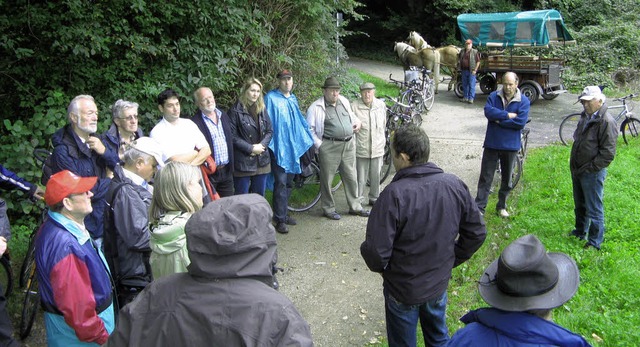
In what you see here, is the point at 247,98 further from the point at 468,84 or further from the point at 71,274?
the point at 468,84

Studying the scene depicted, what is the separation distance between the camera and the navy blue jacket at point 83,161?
4410 mm

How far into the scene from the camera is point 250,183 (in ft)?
22.4

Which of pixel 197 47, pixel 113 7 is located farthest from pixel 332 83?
pixel 113 7

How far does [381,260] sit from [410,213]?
1.09 ft

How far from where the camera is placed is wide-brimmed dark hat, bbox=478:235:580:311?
2211mm

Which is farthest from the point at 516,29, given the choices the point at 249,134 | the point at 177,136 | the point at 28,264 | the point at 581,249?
the point at 28,264

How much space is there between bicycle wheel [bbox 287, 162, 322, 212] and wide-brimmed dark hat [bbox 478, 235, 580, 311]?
5.07 m

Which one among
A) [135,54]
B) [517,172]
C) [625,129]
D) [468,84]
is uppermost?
[135,54]

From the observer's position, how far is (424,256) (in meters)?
3.45

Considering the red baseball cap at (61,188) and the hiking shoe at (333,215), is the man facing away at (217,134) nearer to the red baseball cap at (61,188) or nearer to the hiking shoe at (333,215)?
the hiking shoe at (333,215)

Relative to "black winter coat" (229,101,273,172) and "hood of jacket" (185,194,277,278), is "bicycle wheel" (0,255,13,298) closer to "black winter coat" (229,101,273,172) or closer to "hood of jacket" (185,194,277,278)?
"black winter coat" (229,101,273,172)

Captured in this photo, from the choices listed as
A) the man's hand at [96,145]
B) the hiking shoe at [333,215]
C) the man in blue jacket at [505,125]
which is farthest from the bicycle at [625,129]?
the man's hand at [96,145]

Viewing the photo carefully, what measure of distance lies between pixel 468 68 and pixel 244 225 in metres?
14.5

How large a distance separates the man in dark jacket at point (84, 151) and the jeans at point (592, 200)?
15.4ft
